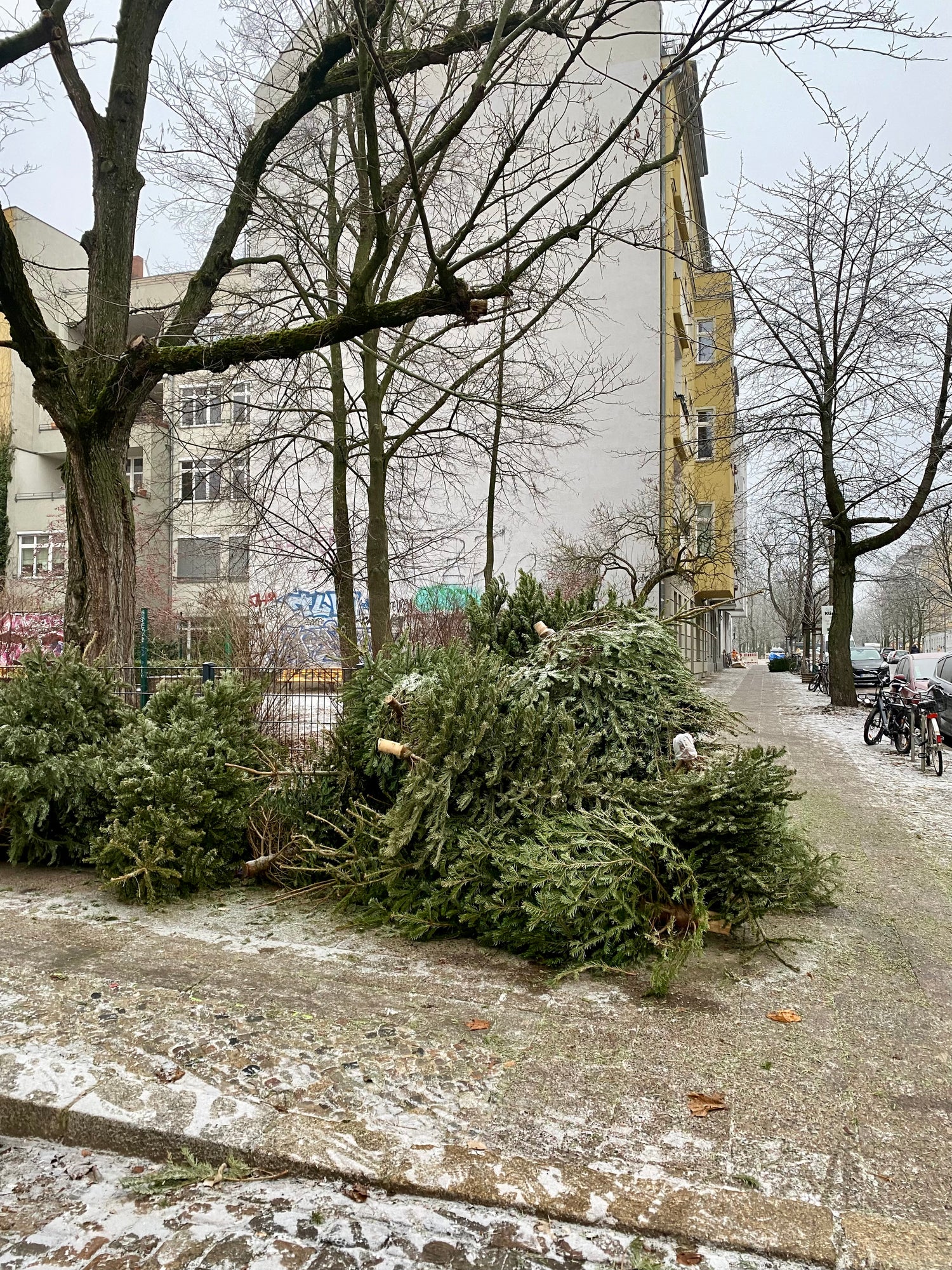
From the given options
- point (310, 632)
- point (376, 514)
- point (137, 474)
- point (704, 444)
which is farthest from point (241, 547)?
point (137, 474)

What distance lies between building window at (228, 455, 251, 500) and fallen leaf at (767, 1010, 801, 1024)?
431 inches

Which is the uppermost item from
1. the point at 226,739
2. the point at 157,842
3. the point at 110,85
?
the point at 110,85

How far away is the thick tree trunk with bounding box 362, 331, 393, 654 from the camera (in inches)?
494

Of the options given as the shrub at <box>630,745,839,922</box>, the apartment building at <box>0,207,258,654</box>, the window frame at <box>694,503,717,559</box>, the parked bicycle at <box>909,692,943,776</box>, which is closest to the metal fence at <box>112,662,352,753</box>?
the apartment building at <box>0,207,258,654</box>

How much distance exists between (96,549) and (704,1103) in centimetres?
715

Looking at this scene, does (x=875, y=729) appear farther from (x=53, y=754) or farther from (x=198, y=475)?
(x=53, y=754)

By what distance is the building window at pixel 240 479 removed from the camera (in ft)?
43.0

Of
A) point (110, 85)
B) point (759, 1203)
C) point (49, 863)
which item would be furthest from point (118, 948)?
point (110, 85)

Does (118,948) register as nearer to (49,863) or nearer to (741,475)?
(49,863)

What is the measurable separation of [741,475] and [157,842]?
35.5 m

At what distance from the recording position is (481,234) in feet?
62.1

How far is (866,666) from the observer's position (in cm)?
2983

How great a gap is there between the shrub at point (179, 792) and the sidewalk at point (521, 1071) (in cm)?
43

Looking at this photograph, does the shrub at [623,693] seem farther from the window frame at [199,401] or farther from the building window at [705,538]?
the building window at [705,538]
